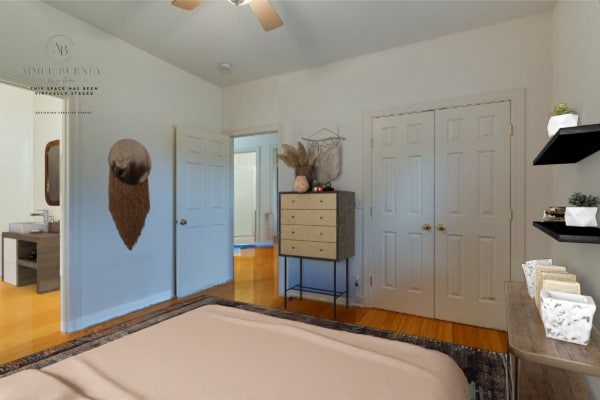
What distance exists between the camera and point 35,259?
3875 millimetres

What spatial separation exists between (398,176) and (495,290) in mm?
1310

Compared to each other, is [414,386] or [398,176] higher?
[398,176]

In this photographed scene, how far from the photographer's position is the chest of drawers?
2.95 meters

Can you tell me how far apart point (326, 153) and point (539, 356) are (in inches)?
105

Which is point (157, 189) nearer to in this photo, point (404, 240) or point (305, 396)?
point (404, 240)

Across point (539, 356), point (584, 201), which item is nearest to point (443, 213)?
point (584, 201)

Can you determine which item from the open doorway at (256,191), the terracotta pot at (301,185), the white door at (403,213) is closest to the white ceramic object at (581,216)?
the white door at (403,213)

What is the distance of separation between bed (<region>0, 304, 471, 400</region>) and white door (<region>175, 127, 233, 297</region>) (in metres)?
2.38

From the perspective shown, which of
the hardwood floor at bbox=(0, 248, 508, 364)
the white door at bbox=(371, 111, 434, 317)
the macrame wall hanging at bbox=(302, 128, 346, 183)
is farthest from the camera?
the macrame wall hanging at bbox=(302, 128, 346, 183)

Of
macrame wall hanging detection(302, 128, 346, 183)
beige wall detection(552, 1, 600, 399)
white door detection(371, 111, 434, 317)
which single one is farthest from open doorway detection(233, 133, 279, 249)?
beige wall detection(552, 1, 600, 399)

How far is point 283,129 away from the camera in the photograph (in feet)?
12.1

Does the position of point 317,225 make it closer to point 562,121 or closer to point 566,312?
point 562,121

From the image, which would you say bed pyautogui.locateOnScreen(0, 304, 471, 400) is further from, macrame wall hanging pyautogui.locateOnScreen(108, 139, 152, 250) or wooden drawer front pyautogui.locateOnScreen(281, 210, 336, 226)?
macrame wall hanging pyautogui.locateOnScreen(108, 139, 152, 250)

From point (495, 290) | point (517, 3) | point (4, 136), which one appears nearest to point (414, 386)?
point (495, 290)
